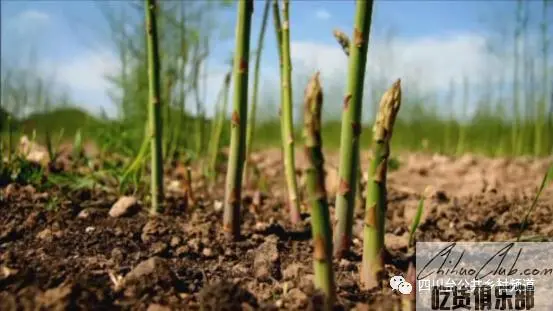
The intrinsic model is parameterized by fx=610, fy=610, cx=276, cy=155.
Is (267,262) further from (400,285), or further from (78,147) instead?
(78,147)

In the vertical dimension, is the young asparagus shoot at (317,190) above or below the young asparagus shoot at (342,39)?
below

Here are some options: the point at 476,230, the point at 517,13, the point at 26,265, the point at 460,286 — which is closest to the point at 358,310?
the point at 460,286

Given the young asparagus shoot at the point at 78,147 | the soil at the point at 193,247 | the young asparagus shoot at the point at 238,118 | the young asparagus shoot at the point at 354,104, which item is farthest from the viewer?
the young asparagus shoot at the point at 78,147

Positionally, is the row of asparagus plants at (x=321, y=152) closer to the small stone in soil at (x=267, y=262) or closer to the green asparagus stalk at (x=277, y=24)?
the green asparagus stalk at (x=277, y=24)

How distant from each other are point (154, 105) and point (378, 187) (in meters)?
0.88

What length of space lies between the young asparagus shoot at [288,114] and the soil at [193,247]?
0.29 ft

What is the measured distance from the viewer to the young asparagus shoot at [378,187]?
47.3 inches

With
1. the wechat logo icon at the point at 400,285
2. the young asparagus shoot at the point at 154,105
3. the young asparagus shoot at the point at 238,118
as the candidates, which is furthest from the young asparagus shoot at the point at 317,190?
the young asparagus shoot at the point at 154,105

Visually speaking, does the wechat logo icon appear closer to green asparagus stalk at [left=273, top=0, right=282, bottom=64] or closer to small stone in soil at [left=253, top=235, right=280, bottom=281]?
small stone in soil at [left=253, top=235, right=280, bottom=281]

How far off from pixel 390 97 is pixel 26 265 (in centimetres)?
88

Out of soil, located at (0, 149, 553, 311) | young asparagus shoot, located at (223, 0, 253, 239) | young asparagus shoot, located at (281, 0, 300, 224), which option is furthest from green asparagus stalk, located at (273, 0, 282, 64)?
soil, located at (0, 149, 553, 311)

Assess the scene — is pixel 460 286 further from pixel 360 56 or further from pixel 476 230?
pixel 476 230

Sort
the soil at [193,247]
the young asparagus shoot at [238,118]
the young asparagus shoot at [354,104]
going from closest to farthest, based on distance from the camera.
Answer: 1. the soil at [193,247]
2. the young asparagus shoot at [354,104]
3. the young asparagus shoot at [238,118]

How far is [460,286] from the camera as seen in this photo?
1331 millimetres
